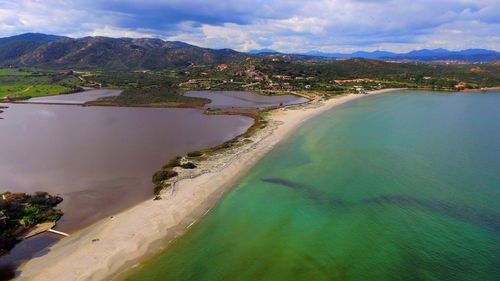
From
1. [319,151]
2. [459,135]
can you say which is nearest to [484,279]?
[319,151]

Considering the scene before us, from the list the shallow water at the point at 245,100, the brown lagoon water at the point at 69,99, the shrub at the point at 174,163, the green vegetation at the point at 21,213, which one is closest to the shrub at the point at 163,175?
the shrub at the point at 174,163

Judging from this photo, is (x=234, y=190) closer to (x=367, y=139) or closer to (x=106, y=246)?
(x=106, y=246)

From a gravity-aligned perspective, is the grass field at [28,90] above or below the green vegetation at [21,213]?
above


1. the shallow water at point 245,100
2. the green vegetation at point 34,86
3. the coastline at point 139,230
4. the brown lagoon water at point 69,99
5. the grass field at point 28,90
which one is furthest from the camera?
the green vegetation at point 34,86

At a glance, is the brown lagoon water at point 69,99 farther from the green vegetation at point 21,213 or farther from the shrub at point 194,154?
the green vegetation at point 21,213

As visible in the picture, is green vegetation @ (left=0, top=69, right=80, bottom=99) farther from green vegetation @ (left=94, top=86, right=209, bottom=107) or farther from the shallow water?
the shallow water

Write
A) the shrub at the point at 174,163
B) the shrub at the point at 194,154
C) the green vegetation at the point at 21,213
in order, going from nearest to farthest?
the green vegetation at the point at 21,213, the shrub at the point at 174,163, the shrub at the point at 194,154

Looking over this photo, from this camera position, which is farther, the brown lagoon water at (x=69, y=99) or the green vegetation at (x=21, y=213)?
the brown lagoon water at (x=69, y=99)

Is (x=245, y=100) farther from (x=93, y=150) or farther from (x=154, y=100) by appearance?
(x=93, y=150)
